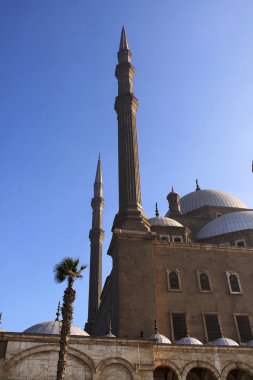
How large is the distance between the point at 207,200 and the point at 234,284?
44.6ft

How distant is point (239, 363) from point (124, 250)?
730 cm

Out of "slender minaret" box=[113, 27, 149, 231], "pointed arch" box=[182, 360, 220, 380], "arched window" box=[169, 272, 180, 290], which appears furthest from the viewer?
"slender minaret" box=[113, 27, 149, 231]

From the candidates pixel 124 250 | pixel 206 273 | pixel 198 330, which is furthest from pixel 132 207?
pixel 198 330

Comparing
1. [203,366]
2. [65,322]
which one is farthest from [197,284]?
[65,322]

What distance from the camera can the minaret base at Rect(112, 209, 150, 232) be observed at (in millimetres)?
21500

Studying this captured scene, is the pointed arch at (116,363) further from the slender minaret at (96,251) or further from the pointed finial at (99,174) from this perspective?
the pointed finial at (99,174)

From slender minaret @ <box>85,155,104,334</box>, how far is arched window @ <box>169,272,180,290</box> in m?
12.3

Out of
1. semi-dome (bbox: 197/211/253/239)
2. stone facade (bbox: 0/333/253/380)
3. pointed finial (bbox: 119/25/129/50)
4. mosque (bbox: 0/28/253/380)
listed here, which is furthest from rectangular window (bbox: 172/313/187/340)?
pointed finial (bbox: 119/25/129/50)

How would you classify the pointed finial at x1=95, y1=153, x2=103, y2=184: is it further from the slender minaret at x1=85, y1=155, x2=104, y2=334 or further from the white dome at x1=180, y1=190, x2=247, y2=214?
the white dome at x1=180, y1=190, x2=247, y2=214

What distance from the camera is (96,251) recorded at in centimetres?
3422

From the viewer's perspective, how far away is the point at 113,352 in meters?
14.7

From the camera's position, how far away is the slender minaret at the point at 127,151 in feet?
73.1

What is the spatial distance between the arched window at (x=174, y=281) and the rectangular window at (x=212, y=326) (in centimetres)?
197

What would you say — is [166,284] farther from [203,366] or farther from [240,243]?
[240,243]
